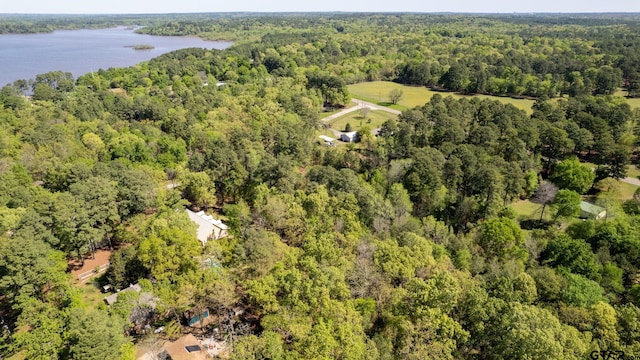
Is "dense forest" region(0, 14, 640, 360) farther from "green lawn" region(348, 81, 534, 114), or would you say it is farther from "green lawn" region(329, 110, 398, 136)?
"green lawn" region(348, 81, 534, 114)

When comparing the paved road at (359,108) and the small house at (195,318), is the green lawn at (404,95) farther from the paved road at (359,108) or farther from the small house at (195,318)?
the small house at (195,318)

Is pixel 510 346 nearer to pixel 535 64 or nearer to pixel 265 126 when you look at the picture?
pixel 265 126

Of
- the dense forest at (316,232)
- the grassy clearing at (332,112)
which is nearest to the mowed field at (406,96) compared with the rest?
the grassy clearing at (332,112)

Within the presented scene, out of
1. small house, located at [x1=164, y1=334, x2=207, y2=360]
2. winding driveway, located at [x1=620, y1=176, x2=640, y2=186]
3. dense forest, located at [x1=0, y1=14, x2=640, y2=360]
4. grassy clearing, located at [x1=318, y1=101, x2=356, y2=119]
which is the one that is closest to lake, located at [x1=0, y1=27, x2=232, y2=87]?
dense forest, located at [x1=0, y1=14, x2=640, y2=360]

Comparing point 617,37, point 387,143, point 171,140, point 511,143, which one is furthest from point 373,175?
point 617,37

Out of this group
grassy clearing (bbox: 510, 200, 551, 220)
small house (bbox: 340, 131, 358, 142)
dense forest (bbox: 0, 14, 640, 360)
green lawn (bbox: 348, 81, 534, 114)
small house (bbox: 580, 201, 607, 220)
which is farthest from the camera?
green lawn (bbox: 348, 81, 534, 114)
